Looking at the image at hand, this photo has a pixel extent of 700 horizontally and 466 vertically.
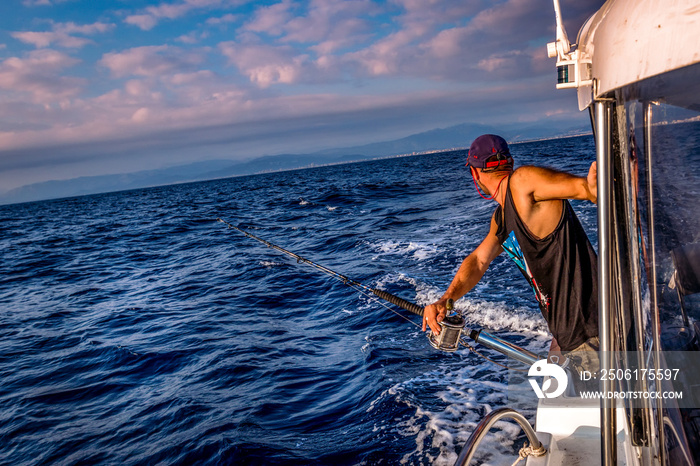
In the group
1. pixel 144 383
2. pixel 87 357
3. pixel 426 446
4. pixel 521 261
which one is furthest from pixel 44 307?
pixel 521 261

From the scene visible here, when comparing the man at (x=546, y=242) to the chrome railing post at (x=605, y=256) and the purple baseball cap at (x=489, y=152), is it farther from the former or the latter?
the chrome railing post at (x=605, y=256)

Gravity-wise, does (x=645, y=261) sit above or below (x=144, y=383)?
above

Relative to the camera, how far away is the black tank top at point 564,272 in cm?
238

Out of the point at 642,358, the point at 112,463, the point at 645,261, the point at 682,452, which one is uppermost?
the point at 645,261

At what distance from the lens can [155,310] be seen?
30.7 feet

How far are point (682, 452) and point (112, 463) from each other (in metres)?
4.66

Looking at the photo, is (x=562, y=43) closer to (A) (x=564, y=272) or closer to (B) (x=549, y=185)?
(B) (x=549, y=185)

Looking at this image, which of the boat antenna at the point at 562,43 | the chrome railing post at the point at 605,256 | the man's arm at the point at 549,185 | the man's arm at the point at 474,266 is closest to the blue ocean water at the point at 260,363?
the man's arm at the point at 474,266

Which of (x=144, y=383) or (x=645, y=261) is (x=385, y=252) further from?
(x=645, y=261)

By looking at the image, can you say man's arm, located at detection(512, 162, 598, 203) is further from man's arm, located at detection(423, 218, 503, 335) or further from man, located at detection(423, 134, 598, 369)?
man's arm, located at detection(423, 218, 503, 335)

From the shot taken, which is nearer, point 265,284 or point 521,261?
point 521,261

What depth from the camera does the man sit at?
230 cm

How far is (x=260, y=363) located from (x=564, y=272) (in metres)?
4.57

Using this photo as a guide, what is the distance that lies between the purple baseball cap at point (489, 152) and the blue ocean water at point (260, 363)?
239 centimetres
